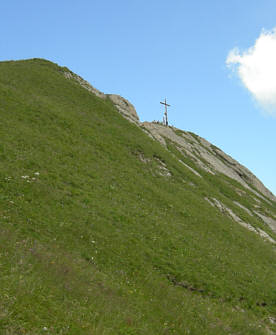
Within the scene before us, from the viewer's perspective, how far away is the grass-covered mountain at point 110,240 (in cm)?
1261

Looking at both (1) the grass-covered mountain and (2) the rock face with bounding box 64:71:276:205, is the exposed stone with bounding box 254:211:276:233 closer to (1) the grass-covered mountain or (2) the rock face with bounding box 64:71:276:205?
(1) the grass-covered mountain

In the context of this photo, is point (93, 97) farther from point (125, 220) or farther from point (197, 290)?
point (197, 290)

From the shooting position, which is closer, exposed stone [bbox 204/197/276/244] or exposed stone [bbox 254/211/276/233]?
exposed stone [bbox 204/197/276/244]

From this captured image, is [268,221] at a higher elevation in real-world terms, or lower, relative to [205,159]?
lower

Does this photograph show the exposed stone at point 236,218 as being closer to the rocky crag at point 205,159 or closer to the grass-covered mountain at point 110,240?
the rocky crag at point 205,159

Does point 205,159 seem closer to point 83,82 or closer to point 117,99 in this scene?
point 117,99

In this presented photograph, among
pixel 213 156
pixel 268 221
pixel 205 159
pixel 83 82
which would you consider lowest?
pixel 268 221

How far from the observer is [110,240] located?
65.7 ft

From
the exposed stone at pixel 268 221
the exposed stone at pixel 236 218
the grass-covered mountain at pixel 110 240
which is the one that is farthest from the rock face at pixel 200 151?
the grass-covered mountain at pixel 110 240

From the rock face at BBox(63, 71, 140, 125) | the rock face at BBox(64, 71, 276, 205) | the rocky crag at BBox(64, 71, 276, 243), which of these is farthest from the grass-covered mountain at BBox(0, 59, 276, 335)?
the rock face at BBox(64, 71, 276, 205)

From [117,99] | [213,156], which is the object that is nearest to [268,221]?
[213,156]

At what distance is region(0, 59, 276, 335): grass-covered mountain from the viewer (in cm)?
1261

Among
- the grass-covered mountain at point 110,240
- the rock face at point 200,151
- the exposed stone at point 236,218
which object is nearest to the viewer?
the grass-covered mountain at point 110,240

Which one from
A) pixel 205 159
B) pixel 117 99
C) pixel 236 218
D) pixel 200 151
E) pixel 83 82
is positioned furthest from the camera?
pixel 200 151
